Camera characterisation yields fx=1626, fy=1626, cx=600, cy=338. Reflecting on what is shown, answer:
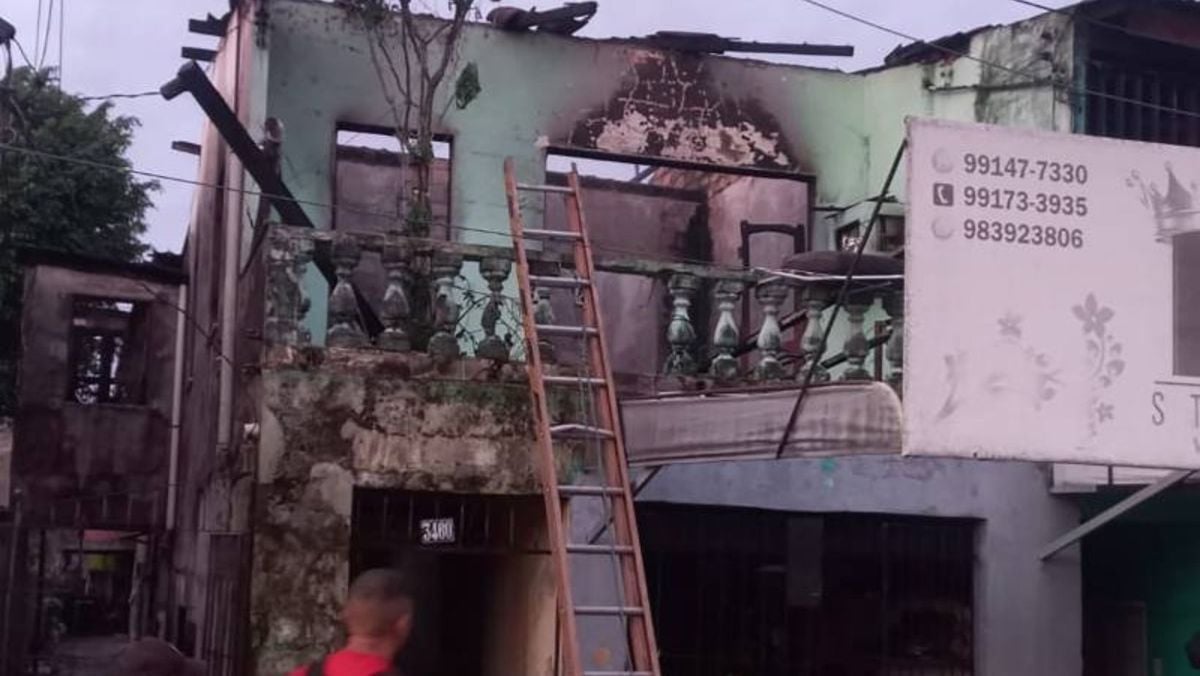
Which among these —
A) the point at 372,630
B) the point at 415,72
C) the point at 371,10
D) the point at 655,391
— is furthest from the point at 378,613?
the point at 415,72

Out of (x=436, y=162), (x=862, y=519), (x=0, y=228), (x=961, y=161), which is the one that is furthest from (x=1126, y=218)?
(x=0, y=228)

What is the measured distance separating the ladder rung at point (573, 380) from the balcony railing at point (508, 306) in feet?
1.11

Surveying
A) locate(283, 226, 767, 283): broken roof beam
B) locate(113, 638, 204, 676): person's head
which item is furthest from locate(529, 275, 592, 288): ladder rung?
locate(113, 638, 204, 676): person's head

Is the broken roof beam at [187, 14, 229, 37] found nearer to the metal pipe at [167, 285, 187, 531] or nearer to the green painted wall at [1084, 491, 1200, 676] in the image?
the metal pipe at [167, 285, 187, 531]

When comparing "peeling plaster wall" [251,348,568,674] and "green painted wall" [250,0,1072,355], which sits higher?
"green painted wall" [250,0,1072,355]

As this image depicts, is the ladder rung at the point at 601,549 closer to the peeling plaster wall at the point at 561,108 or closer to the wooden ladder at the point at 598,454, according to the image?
the wooden ladder at the point at 598,454

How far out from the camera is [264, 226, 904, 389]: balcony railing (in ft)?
27.6

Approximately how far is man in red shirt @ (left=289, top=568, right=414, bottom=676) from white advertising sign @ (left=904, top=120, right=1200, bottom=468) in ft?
10.6

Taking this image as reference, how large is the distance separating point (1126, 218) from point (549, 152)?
18.9ft

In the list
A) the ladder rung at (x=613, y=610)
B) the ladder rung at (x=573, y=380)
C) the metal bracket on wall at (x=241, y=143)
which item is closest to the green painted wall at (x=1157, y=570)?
the ladder rung at (x=573, y=380)

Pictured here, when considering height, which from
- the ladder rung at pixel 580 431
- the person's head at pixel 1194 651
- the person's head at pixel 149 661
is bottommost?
the person's head at pixel 1194 651

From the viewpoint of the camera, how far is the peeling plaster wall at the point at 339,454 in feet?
26.6

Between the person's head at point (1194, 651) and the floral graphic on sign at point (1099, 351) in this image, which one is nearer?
the floral graphic on sign at point (1099, 351)

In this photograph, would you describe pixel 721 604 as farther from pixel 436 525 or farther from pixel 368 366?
pixel 368 366
